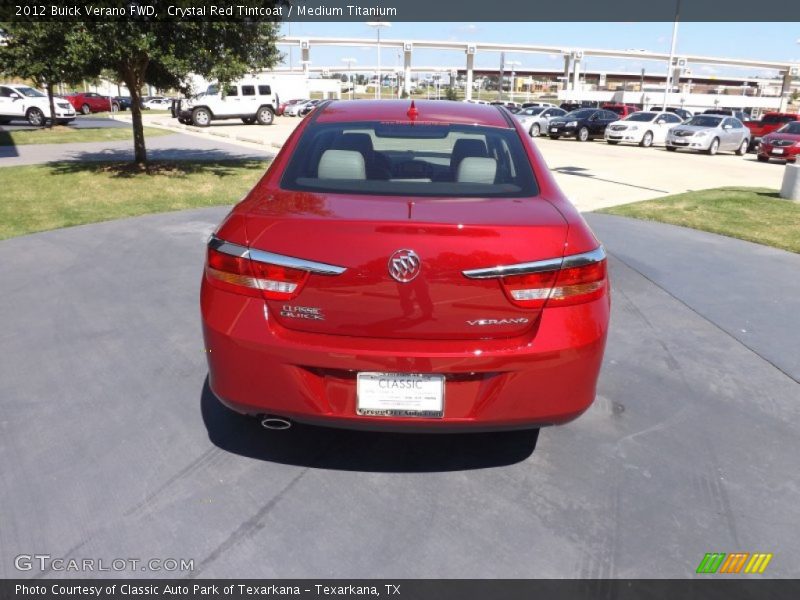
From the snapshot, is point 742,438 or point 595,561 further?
point 742,438

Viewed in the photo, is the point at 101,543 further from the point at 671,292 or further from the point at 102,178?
the point at 102,178

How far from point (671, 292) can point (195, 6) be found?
9.14 meters

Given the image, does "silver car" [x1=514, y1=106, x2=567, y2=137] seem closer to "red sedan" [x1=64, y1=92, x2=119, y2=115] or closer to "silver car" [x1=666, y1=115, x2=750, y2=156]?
"silver car" [x1=666, y1=115, x2=750, y2=156]

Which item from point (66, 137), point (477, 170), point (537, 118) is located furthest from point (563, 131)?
point (477, 170)

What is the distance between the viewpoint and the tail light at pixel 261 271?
2453 mm

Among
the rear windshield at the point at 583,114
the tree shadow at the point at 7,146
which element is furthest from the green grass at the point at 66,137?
the rear windshield at the point at 583,114

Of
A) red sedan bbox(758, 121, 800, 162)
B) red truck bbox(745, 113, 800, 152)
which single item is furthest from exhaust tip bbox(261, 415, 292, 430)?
red truck bbox(745, 113, 800, 152)

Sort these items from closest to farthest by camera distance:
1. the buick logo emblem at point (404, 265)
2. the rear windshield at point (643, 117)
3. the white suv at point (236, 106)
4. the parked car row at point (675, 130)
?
the buick logo emblem at point (404, 265) < the parked car row at point (675, 130) < the rear windshield at point (643, 117) < the white suv at point (236, 106)

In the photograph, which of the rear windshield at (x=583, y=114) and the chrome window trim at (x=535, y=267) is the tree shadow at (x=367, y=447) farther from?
the rear windshield at (x=583, y=114)

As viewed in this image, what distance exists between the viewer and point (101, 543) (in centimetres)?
247

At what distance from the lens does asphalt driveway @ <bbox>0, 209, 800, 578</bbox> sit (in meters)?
2.47

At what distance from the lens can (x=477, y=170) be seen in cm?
316

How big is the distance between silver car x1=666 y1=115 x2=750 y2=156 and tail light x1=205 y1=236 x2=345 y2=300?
25404 millimetres

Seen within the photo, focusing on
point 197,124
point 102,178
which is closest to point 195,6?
point 102,178
